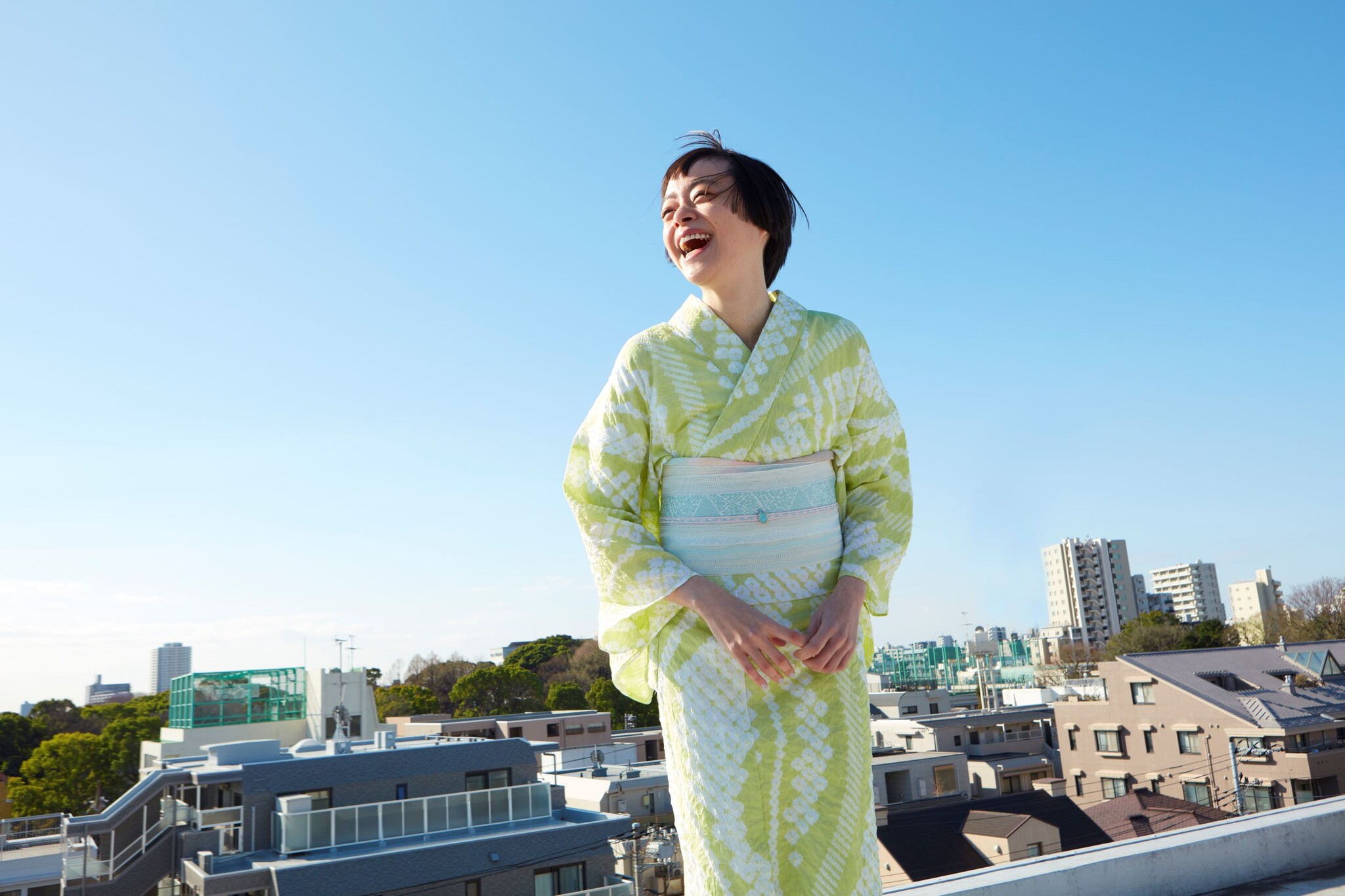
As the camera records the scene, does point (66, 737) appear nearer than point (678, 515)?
No

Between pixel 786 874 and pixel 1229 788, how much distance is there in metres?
20.9

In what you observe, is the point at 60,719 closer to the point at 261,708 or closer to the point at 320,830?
the point at 261,708

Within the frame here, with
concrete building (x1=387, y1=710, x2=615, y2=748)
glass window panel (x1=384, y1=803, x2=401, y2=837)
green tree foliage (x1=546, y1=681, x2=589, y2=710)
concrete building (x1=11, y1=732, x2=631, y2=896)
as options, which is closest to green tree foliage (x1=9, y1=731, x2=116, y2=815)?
concrete building (x1=387, y1=710, x2=615, y2=748)

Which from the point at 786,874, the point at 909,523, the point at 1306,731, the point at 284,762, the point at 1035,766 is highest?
the point at 909,523

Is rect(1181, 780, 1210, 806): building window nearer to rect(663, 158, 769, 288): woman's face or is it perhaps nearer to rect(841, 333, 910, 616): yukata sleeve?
rect(841, 333, 910, 616): yukata sleeve

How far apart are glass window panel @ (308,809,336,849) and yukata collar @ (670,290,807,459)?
1129 centimetres

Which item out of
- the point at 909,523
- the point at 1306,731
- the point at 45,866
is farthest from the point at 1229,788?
the point at 45,866

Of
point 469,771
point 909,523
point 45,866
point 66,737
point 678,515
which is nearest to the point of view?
point 678,515

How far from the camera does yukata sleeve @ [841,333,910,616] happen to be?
5.09 feet

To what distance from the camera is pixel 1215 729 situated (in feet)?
58.9

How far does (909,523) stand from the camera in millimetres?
1622

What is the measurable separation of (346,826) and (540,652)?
123 ft

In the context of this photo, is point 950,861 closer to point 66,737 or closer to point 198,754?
point 198,754

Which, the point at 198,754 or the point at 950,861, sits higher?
the point at 198,754
